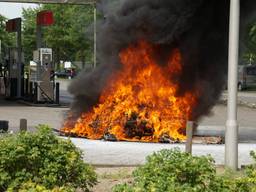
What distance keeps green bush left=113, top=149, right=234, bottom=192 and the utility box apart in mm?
19193

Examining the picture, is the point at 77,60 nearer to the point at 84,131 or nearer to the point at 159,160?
the point at 84,131

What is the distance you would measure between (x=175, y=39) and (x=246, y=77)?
38000mm

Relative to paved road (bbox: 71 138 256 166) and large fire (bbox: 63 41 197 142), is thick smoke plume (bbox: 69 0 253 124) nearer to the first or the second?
large fire (bbox: 63 41 197 142)

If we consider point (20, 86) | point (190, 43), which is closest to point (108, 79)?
point (190, 43)

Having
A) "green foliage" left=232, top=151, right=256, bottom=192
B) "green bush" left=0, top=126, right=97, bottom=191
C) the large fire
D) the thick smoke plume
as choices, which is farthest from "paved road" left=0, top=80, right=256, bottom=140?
"green foliage" left=232, top=151, right=256, bottom=192

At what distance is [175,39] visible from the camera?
11.9 m

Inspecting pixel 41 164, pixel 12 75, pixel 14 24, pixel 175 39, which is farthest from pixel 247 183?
pixel 14 24

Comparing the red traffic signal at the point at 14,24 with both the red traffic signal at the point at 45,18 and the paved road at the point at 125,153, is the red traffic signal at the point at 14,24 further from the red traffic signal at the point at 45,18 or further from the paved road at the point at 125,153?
the paved road at the point at 125,153

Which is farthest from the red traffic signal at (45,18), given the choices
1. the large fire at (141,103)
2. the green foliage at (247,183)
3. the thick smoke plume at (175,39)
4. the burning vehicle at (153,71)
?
the green foliage at (247,183)

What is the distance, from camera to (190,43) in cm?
1197

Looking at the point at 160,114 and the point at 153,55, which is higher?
the point at 153,55

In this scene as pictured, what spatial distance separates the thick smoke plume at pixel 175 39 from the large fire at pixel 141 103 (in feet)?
0.51

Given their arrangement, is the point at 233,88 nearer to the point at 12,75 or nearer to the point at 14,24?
the point at 12,75

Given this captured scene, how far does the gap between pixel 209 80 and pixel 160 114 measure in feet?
4.24
